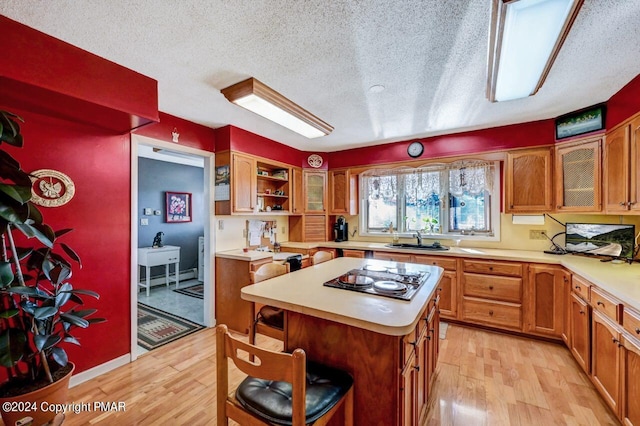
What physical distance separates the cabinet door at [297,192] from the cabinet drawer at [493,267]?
2393 mm

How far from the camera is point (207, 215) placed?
3256mm

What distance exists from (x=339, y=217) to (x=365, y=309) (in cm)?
330

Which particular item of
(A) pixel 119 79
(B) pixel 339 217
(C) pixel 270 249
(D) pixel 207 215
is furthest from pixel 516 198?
(A) pixel 119 79

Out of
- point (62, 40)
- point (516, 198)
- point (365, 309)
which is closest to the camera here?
point (365, 309)

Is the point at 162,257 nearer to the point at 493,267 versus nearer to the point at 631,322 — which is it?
the point at 493,267

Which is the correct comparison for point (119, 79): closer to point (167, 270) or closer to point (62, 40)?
point (62, 40)

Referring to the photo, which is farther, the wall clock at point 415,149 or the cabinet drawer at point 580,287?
the wall clock at point 415,149

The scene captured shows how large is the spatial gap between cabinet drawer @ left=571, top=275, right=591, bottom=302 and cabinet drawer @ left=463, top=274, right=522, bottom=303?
486 mm

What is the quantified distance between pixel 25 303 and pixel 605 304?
Result: 367 centimetres

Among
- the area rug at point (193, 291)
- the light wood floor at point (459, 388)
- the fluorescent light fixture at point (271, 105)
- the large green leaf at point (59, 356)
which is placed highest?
the fluorescent light fixture at point (271, 105)

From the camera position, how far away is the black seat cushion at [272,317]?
6.22ft

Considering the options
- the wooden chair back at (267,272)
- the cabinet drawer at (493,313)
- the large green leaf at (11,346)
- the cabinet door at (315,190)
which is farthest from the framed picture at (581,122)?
the large green leaf at (11,346)

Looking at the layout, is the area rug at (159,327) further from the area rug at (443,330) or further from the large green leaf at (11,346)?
the area rug at (443,330)

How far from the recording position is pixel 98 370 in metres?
2.24
